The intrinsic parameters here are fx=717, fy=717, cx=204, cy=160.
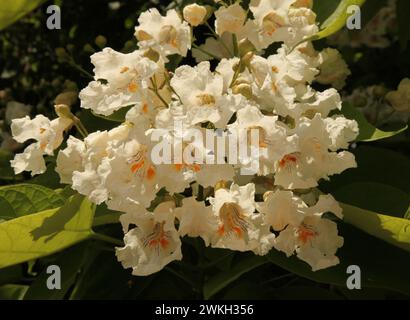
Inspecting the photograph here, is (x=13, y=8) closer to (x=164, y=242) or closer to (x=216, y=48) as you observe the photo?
(x=216, y=48)

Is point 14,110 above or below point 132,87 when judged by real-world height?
below

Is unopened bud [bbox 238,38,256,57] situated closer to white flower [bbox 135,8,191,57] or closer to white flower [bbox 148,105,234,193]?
white flower [bbox 135,8,191,57]

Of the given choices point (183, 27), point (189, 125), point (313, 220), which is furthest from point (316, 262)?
point (183, 27)

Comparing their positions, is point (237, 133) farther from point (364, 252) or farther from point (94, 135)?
point (364, 252)

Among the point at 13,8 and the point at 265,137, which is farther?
the point at 13,8

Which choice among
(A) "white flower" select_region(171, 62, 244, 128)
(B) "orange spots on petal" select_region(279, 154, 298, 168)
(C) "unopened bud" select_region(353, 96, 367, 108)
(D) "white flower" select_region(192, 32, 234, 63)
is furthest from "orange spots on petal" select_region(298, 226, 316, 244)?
Answer: (C) "unopened bud" select_region(353, 96, 367, 108)

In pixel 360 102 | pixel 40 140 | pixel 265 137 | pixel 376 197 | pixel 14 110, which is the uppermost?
pixel 265 137

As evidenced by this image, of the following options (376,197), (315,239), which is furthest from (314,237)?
(376,197)
